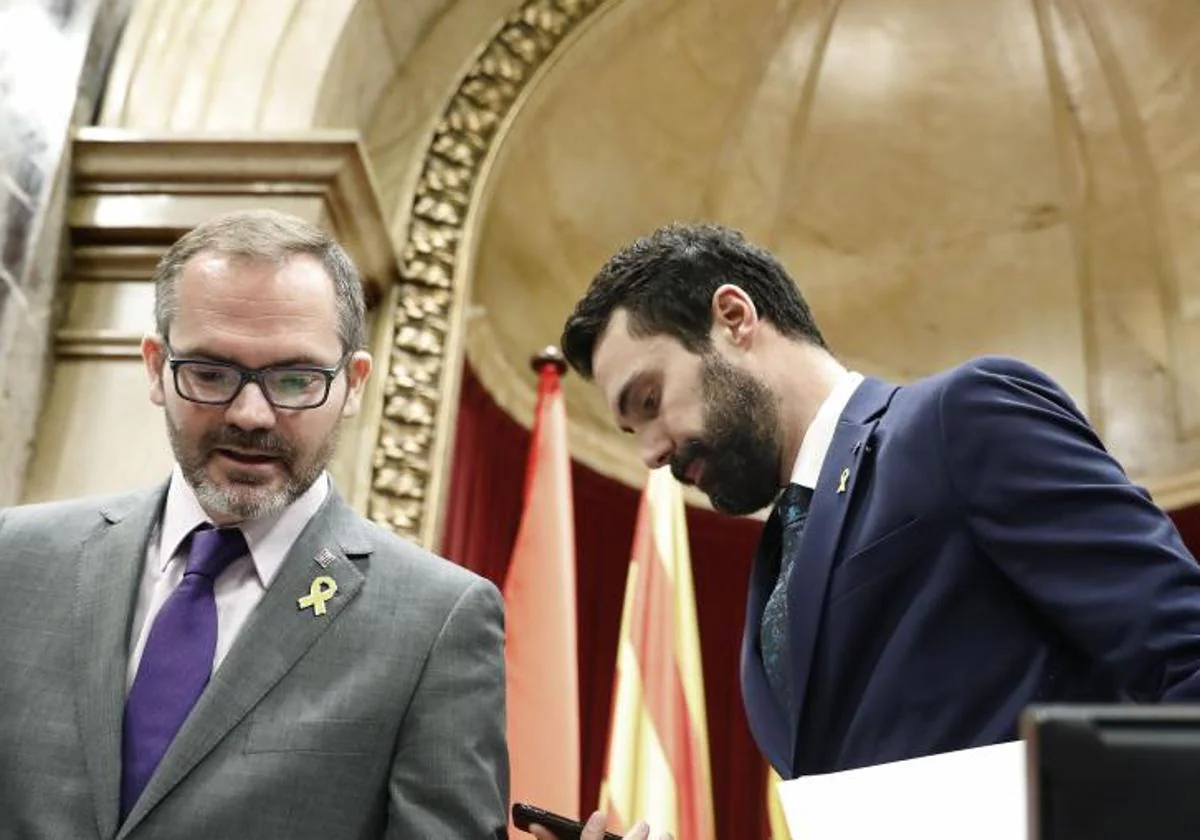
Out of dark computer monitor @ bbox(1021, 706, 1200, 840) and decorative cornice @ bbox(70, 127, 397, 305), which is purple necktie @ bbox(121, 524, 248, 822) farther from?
decorative cornice @ bbox(70, 127, 397, 305)

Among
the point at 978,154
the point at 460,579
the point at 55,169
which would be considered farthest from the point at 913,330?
the point at 460,579

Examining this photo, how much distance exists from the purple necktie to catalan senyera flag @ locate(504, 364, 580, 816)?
159cm

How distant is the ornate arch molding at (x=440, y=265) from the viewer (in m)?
3.01

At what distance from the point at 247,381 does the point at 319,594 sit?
22 cm

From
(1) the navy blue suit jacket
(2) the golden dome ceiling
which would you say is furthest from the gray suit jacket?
(2) the golden dome ceiling

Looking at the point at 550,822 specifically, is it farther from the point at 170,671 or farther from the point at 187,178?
the point at 187,178

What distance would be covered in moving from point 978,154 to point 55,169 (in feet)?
9.08

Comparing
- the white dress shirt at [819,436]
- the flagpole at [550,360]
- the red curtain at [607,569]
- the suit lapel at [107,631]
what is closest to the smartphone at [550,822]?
the suit lapel at [107,631]

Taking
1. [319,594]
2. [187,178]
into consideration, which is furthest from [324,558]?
[187,178]

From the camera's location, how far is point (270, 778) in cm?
123

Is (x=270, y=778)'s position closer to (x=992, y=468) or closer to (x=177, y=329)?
(x=177, y=329)

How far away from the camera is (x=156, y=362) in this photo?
1.50 metres

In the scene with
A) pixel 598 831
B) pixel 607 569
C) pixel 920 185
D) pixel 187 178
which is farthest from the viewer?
pixel 920 185

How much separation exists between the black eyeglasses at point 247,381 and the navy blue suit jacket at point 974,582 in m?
0.50
